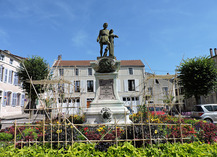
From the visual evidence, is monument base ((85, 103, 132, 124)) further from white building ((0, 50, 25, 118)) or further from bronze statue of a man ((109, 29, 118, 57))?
white building ((0, 50, 25, 118))

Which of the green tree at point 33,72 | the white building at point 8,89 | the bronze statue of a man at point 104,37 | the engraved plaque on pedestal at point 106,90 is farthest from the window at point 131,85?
the engraved plaque on pedestal at point 106,90

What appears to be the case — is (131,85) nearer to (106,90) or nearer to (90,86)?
(90,86)

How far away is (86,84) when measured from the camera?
27688 millimetres

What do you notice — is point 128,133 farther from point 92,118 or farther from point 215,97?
point 215,97

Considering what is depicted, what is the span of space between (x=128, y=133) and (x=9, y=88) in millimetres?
23014

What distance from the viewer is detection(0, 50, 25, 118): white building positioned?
67.9 feet

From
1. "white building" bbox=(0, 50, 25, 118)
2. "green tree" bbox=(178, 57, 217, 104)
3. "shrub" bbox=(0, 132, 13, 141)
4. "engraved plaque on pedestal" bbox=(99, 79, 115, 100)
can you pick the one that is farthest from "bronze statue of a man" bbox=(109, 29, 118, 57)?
"white building" bbox=(0, 50, 25, 118)

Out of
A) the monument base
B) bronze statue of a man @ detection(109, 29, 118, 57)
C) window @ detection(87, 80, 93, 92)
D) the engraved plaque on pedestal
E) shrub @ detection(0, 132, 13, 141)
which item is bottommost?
shrub @ detection(0, 132, 13, 141)

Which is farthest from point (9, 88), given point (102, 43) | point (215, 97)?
point (215, 97)

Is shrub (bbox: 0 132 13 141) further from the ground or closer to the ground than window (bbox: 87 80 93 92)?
closer to the ground

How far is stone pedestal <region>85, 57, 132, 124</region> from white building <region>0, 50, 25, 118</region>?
54.6ft

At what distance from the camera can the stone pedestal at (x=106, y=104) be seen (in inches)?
267

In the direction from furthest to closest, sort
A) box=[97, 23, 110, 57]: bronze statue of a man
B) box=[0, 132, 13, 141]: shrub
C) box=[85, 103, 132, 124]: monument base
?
box=[97, 23, 110, 57]: bronze statue of a man < box=[85, 103, 132, 124]: monument base < box=[0, 132, 13, 141]: shrub

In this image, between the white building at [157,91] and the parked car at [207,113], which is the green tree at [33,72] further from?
the parked car at [207,113]
